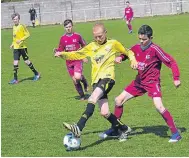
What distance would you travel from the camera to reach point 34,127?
945 cm

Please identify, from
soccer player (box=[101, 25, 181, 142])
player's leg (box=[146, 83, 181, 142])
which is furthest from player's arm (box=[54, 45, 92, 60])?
player's leg (box=[146, 83, 181, 142])

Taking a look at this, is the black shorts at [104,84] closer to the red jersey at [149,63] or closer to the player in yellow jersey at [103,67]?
the player in yellow jersey at [103,67]

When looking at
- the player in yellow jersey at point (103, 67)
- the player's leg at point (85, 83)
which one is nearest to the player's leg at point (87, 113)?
the player in yellow jersey at point (103, 67)

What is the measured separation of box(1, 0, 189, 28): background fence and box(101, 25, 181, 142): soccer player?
146 feet

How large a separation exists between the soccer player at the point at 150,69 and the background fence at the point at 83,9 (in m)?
44.5

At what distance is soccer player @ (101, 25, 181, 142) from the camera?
799 centimetres

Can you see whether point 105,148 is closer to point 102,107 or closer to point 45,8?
point 102,107

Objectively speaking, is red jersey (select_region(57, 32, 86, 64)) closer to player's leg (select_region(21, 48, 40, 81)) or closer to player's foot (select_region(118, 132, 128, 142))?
player's leg (select_region(21, 48, 40, 81))

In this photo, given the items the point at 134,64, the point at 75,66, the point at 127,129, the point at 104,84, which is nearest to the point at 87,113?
the point at 104,84

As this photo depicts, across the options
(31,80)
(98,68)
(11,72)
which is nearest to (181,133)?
(98,68)

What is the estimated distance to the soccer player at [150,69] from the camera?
7.99m

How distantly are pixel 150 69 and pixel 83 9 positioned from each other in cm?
4872

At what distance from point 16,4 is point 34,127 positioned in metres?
51.0

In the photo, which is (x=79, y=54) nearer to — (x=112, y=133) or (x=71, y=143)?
(x=112, y=133)
